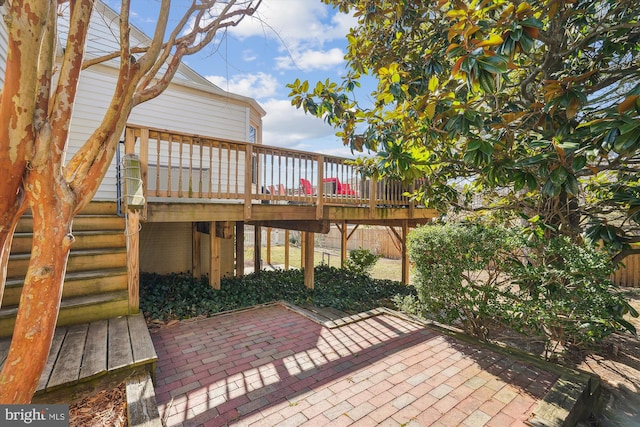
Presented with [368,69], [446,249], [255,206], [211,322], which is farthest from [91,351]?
[368,69]

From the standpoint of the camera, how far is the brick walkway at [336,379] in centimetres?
228

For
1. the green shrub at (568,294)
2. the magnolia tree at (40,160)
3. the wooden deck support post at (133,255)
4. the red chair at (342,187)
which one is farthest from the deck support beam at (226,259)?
the green shrub at (568,294)

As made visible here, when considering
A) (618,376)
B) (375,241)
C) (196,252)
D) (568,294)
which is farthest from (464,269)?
(375,241)

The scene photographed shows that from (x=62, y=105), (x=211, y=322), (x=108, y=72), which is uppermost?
(x=108, y=72)

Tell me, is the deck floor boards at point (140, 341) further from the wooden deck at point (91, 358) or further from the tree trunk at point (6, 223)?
the tree trunk at point (6, 223)

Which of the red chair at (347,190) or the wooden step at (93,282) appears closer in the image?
the wooden step at (93,282)

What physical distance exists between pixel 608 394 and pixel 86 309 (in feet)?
18.7

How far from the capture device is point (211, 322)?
168 inches

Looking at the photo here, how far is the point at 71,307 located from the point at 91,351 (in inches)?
32.0

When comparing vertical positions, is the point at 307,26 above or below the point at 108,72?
below

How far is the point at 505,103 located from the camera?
12.2 ft

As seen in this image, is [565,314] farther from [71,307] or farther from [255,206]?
[71,307]

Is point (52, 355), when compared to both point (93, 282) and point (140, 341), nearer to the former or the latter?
point (140, 341)

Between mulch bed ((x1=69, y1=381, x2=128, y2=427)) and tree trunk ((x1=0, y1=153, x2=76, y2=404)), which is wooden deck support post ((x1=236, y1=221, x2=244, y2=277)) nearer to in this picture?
mulch bed ((x1=69, y1=381, x2=128, y2=427))
